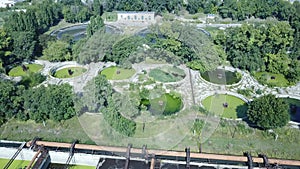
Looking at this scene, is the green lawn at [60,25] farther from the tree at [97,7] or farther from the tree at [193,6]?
the tree at [193,6]

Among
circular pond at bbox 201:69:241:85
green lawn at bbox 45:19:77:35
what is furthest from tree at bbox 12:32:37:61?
circular pond at bbox 201:69:241:85

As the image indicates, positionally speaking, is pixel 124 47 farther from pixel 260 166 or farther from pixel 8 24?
pixel 8 24

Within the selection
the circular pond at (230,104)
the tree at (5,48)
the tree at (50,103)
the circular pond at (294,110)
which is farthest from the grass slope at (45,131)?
the circular pond at (294,110)

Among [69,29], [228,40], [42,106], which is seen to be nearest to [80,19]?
[69,29]

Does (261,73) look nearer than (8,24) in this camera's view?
Yes

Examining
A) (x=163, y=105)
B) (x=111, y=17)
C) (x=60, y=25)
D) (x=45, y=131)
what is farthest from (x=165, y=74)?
(x=60, y=25)

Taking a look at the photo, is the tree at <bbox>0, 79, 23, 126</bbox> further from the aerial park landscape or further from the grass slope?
the grass slope
